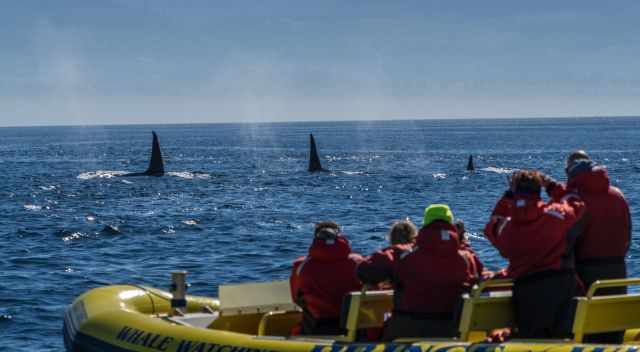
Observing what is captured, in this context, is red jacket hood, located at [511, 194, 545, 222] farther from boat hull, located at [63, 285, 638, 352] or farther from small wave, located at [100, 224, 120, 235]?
small wave, located at [100, 224, 120, 235]

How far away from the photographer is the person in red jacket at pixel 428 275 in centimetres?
855

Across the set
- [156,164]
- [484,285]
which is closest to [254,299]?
[484,285]

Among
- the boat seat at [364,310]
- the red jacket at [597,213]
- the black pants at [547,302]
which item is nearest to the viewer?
the black pants at [547,302]

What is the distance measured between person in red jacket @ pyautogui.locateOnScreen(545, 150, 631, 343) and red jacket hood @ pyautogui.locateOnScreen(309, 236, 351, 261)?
6.67ft

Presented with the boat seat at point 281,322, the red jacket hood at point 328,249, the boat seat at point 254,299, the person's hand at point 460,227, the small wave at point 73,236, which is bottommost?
the small wave at point 73,236

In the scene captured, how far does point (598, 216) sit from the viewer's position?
887 centimetres

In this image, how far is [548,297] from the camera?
27.8 ft

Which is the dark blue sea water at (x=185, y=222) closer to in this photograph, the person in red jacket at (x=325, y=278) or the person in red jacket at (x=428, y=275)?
the person in red jacket at (x=325, y=278)

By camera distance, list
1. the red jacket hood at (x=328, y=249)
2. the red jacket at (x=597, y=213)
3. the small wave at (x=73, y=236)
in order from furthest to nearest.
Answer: the small wave at (x=73, y=236), the red jacket hood at (x=328, y=249), the red jacket at (x=597, y=213)

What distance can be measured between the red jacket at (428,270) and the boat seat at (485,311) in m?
0.21

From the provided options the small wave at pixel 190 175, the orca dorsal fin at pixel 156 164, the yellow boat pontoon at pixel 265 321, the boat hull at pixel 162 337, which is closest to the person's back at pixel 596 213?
the yellow boat pontoon at pixel 265 321

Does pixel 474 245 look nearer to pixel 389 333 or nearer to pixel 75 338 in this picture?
pixel 75 338

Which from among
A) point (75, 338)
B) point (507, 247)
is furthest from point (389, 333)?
point (75, 338)

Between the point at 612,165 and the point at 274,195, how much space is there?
33504 mm
